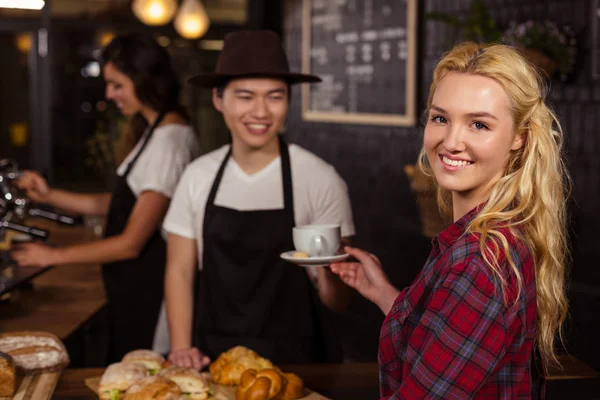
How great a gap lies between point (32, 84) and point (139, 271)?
4.51m

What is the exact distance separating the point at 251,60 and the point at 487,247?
4.21ft

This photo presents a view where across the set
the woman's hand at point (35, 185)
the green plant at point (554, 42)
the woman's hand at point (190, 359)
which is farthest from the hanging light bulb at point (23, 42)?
the woman's hand at point (190, 359)

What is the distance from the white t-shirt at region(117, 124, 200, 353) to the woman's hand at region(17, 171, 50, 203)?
0.61 meters

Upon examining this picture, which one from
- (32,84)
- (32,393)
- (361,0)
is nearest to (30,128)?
(32,84)

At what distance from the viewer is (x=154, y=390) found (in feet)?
5.91

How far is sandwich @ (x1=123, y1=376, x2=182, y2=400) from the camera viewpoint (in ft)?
5.87

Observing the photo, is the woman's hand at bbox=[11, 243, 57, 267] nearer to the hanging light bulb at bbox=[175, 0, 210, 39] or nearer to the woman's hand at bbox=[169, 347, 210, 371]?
the woman's hand at bbox=[169, 347, 210, 371]

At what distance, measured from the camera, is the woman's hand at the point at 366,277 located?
6.63 ft

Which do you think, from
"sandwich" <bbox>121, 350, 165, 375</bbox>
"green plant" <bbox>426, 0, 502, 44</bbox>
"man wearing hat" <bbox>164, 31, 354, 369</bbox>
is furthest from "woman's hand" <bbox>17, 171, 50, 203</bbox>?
"green plant" <bbox>426, 0, 502, 44</bbox>

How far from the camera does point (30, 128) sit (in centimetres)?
734

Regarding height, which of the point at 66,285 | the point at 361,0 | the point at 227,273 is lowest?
the point at 66,285

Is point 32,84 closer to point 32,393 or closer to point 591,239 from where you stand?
point 591,239

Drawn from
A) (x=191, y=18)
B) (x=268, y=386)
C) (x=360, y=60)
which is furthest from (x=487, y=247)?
(x=191, y=18)

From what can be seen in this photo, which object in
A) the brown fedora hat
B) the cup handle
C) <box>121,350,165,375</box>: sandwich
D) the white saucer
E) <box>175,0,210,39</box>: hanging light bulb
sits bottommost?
<box>121,350,165,375</box>: sandwich
